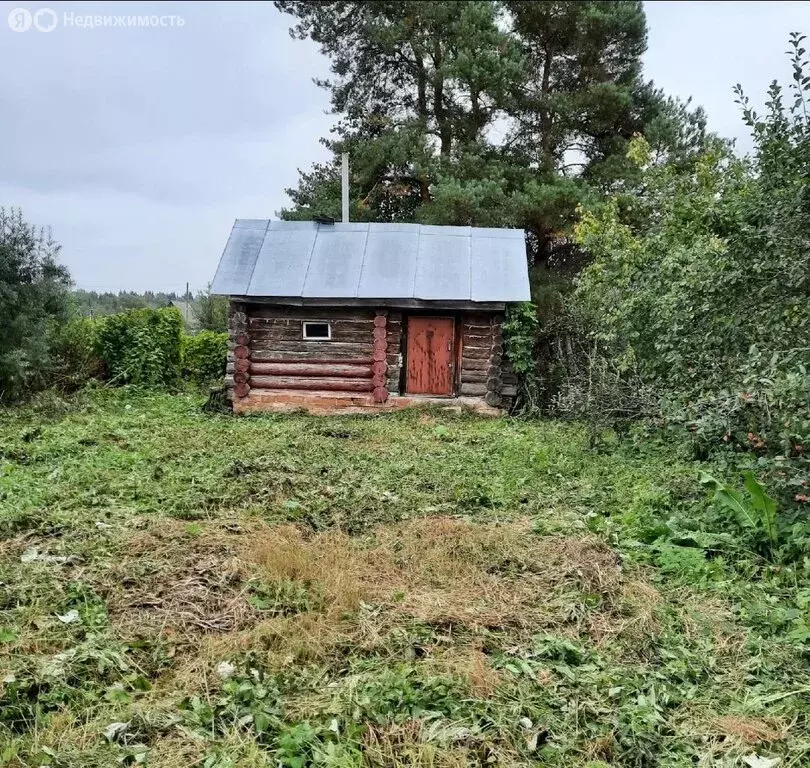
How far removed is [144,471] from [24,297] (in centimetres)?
636

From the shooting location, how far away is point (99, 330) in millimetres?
14969

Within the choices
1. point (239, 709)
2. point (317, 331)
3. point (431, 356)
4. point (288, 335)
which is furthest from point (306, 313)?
point (239, 709)

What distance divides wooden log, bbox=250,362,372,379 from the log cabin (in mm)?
20

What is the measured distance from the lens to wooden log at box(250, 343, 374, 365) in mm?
13250

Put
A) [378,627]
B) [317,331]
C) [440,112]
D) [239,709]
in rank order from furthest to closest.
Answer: [440,112], [317,331], [378,627], [239,709]

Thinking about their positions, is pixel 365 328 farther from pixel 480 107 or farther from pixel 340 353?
pixel 480 107

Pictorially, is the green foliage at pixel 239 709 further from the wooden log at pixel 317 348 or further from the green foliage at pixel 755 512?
the wooden log at pixel 317 348

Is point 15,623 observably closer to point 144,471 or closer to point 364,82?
point 144,471

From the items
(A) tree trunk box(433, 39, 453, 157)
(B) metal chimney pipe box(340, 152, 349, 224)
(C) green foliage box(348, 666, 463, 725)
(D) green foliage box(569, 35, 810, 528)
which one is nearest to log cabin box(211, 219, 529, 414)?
(B) metal chimney pipe box(340, 152, 349, 224)

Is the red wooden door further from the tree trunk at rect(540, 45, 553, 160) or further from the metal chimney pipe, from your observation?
the tree trunk at rect(540, 45, 553, 160)

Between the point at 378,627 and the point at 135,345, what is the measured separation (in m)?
13.0

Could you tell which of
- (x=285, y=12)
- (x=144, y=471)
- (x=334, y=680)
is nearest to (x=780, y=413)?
(x=334, y=680)

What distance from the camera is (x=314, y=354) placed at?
13.3 m

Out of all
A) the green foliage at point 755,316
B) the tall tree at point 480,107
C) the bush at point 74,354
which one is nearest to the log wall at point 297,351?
the bush at point 74,354
